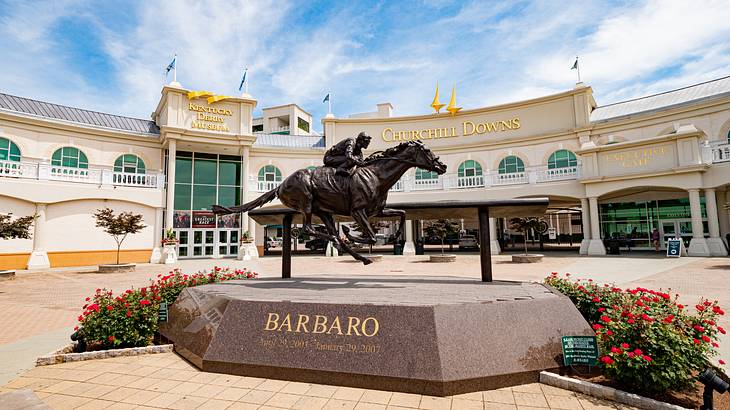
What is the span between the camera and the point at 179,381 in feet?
14.1

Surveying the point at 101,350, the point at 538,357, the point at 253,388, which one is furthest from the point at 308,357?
the point at 101,350

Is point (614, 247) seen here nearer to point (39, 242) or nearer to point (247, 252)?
point (247, 252)

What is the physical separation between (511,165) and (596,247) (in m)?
8.29

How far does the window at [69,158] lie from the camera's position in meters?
23.3

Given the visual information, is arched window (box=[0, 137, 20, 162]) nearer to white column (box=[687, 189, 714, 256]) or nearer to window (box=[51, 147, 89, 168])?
window (box=[51, 147, 89, 168])

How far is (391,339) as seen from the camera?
13.7ft

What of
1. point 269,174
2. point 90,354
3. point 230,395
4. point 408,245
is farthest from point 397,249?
point 230,395

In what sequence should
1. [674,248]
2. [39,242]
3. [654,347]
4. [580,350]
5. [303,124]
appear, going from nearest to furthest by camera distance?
[654,347] < [580,350] < [674,248] < [39,242] < [303,124]

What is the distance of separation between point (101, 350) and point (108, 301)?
0.80m

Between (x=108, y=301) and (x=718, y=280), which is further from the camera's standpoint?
(x=718, y=280)

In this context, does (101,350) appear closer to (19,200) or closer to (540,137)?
(19,200)

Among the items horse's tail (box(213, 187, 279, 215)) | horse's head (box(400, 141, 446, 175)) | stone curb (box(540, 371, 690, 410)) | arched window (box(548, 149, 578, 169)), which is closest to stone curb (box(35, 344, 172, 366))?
horse's tail (box(213, 187, 279, 215))

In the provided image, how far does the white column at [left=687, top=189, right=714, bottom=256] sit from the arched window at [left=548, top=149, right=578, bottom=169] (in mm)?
7139

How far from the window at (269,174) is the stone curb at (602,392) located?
28.2 m
